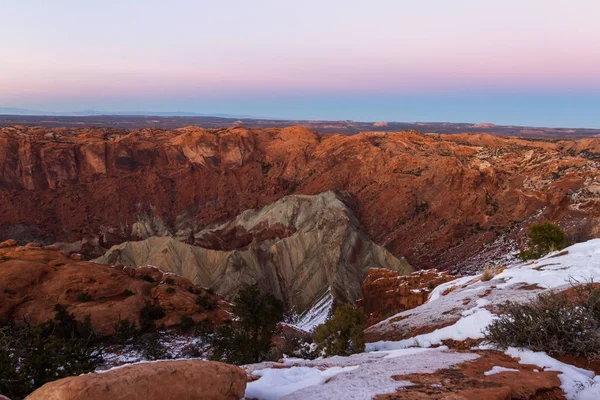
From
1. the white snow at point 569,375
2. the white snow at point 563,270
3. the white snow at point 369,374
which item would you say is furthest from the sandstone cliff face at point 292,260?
the white snow at point 569,375

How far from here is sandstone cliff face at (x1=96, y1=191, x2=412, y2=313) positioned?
124 ft

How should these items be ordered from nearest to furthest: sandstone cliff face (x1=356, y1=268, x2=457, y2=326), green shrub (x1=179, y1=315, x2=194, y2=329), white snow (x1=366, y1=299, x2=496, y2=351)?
white snow (x1=366, y1=299, x2=496, y2=351), green shrub (x1=179, y1=315, x2=194, y2=329), sandstone cliff face (x1=356, y1=268, x2=457, y2=326)

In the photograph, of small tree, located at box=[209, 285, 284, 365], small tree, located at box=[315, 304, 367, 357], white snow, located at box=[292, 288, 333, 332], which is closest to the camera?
small tree, located at box=[315, 304, 367, 357]

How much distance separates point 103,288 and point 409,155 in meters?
44.4

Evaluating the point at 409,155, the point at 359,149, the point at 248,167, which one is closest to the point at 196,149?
the point at 248,167

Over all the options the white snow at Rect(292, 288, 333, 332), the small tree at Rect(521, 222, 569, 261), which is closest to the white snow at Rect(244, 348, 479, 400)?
the small tree at Rect(521, 222, 569, 261)

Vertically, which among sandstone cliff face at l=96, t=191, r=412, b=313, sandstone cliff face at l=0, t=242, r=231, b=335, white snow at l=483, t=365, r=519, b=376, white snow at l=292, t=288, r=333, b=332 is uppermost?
white snow at l=483, t=365, r=519, b=376

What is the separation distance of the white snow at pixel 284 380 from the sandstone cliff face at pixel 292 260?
29.6 m

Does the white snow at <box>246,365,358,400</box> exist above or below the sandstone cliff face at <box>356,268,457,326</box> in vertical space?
above

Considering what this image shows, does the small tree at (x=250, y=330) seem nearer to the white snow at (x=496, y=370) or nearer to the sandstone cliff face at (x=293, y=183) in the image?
the white snow at (x=496, y=370)

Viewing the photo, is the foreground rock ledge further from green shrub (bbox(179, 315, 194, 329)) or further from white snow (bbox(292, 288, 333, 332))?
white snow (bbox(292, 288, 333, 332))

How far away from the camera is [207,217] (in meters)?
56.9

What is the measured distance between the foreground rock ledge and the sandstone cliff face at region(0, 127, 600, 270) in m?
35.5

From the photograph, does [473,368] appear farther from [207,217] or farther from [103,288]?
[207,217]
